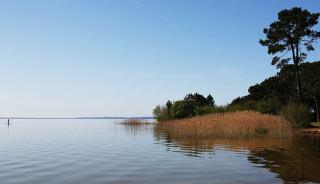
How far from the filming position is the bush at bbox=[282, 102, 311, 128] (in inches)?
1582

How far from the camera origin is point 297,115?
40.3 m

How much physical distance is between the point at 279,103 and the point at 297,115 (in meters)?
11.2

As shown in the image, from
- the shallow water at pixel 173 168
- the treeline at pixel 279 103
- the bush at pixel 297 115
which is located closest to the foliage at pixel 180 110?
the treeline at pixel 279 103

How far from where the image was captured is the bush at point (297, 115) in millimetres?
40188

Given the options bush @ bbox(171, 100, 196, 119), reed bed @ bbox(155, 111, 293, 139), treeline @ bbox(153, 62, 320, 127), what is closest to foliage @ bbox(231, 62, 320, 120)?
treeline @ bbox(153, 62, 320, 127)

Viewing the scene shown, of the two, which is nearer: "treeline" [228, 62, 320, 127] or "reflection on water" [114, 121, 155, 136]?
"treeline" [228, 62, 320, 127]

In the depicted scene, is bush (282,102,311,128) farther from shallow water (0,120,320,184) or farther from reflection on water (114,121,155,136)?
shallow water (0,120,320,184)

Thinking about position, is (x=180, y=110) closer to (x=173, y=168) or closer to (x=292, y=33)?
(x=292, y=33)

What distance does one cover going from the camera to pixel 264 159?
59.5 ft

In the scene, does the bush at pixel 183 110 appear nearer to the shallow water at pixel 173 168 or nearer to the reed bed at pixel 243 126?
the reed bed at pixel 243 126

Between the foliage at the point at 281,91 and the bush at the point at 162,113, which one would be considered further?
the bush at the point at 162,113

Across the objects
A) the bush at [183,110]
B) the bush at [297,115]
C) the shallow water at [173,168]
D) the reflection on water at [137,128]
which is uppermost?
the bush at [183,110]

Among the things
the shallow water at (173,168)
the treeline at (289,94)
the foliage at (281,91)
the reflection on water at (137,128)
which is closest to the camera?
the shallow water at (173,168)

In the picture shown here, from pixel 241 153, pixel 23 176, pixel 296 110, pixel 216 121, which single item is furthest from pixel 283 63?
pixel 23 176
